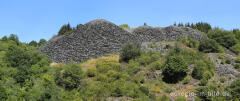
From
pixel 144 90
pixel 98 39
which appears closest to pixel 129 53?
pixel 98 39

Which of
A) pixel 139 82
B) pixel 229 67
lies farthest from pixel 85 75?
pixel 229 67

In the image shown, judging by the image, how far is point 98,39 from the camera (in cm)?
3744

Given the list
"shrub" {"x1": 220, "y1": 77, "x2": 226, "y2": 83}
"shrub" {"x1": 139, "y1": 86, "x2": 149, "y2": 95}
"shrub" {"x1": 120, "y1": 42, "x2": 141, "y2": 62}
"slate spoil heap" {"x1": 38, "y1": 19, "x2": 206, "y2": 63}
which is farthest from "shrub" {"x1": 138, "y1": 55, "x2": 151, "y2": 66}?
"shrub" {"x1": 220, "y1": 77, "x2": 226, "y2": 83}

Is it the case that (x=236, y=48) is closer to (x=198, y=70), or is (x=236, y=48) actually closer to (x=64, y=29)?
(x=198, y=70)

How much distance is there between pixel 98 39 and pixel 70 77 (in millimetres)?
13795

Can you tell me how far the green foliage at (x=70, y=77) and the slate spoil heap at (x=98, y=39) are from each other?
890 centimetres

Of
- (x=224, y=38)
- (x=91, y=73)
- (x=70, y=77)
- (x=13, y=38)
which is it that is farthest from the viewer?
(x=13, y=38)

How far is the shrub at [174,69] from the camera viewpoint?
25656 mm

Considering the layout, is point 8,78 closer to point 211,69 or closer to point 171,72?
point 171,72

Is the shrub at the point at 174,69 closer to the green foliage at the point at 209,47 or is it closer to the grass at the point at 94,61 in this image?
the grass at the point at 94,61

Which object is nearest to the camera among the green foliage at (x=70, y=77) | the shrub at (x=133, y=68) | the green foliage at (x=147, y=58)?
the green foliage at (x=70, y=77)

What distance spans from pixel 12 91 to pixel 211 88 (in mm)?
16505

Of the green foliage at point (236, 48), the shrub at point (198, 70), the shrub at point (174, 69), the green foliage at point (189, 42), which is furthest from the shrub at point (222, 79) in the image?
the green foliage at point (236, 48)

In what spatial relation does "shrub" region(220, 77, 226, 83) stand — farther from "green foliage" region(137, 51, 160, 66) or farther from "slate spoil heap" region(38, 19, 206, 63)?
"slate spoil heap" region(38, 19, 206, 63)
